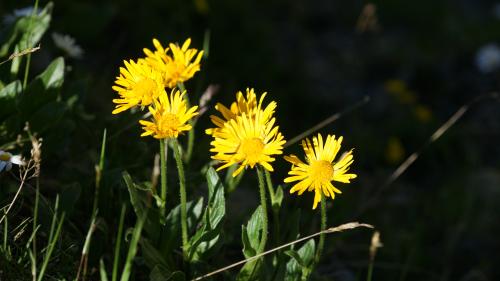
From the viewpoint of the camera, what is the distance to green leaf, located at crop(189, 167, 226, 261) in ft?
6.63

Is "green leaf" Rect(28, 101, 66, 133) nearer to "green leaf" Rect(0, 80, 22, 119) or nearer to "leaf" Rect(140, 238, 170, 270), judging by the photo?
"green leaf" Rect(0, 80, 22, 119)

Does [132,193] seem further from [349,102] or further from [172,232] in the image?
[349,102]

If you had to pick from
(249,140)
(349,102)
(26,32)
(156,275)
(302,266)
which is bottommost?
(156,275)

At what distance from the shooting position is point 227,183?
2.35 metres

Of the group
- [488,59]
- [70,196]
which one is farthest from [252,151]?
[488,59]

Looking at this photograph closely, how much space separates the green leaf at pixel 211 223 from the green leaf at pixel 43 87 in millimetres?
731

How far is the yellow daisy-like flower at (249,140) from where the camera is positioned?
1.71 m

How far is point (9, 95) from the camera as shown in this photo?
7.51 feet

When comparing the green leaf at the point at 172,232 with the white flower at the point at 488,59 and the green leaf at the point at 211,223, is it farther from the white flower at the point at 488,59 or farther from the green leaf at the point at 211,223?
the white flower at the point at 488,59

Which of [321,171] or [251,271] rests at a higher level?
[321,171]

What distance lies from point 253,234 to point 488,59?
457cm

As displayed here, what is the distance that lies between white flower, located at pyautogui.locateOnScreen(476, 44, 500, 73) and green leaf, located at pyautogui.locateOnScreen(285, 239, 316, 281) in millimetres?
4355

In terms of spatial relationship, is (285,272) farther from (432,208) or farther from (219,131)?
(432,208)

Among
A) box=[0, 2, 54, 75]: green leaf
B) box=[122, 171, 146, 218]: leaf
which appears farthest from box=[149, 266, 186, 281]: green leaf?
box=[0, 2, 54, 75]: green leaf
